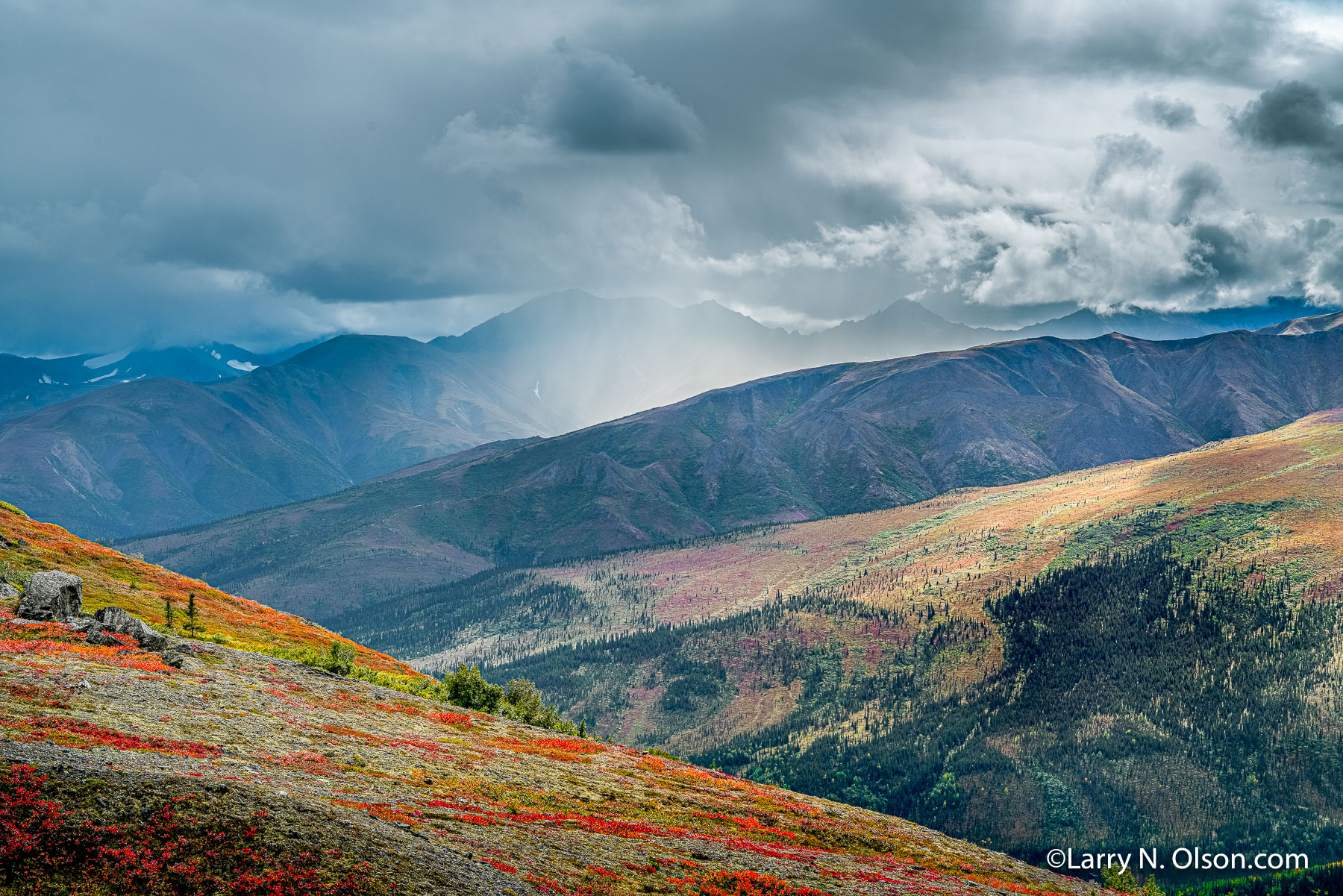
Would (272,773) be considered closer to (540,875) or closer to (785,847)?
(540,875)

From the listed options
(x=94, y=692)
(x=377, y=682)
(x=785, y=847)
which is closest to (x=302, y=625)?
(x=377, y=682)

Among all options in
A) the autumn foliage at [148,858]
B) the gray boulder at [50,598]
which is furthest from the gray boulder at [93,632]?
the autumn foliage at [148,858]

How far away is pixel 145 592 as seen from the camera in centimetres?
11012

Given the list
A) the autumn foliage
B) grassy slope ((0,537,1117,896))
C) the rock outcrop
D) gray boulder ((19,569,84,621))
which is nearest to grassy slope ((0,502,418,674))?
gray boulder ((19,569,84,621))

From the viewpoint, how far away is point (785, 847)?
66312mm

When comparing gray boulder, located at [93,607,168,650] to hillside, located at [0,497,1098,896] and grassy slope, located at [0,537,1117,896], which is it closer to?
hillside, located at [0,497,1098,896]

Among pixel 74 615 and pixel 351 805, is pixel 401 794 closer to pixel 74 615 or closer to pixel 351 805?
pixel 351 805

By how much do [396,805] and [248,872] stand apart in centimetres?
1267

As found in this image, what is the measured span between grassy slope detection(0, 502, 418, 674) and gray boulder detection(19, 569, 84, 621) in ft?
67.0

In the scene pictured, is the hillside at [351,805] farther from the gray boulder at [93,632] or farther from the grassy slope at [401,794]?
the gray boulder at [93,632]

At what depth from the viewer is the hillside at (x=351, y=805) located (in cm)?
Answer: 3394

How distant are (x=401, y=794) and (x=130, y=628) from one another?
3741cm

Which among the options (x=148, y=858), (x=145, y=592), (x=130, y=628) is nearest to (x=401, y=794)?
(x=148, y=858)

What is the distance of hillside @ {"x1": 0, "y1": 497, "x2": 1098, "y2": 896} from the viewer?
33938 mm
